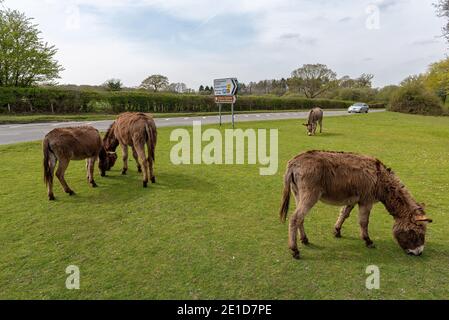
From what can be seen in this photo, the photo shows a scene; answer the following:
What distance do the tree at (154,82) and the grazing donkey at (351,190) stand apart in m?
53.6

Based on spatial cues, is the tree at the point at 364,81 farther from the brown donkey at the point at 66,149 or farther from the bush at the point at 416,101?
the brown donkey at the point at 66,149

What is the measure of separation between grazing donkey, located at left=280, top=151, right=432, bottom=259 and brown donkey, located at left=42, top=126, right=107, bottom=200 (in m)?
4.92

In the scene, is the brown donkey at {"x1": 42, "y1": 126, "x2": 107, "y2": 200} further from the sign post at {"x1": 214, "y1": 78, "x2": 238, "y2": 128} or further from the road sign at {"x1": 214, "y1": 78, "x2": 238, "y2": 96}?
the road sign at {"x1": 214, "y1": 78, "x2": 238, "y2": 96}

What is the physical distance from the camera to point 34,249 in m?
4.16

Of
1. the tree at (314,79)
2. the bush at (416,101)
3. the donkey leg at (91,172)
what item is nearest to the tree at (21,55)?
the donkey leg at (91,172)

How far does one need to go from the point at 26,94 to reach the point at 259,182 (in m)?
26.1

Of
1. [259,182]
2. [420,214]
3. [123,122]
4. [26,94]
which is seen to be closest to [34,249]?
[123,122]

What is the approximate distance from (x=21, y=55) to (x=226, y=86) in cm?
2372

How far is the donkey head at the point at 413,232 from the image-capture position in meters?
4.00

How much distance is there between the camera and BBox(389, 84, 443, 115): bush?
45.0 m

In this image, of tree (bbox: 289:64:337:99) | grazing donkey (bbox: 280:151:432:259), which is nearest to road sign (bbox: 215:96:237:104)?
grazing donkey (bbox: 280:151:432:259)

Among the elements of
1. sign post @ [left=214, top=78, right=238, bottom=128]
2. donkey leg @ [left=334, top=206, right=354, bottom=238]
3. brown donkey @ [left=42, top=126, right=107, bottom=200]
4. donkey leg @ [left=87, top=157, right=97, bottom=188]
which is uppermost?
sign post @ [left=214, top=78, right=238, bottom=128]
